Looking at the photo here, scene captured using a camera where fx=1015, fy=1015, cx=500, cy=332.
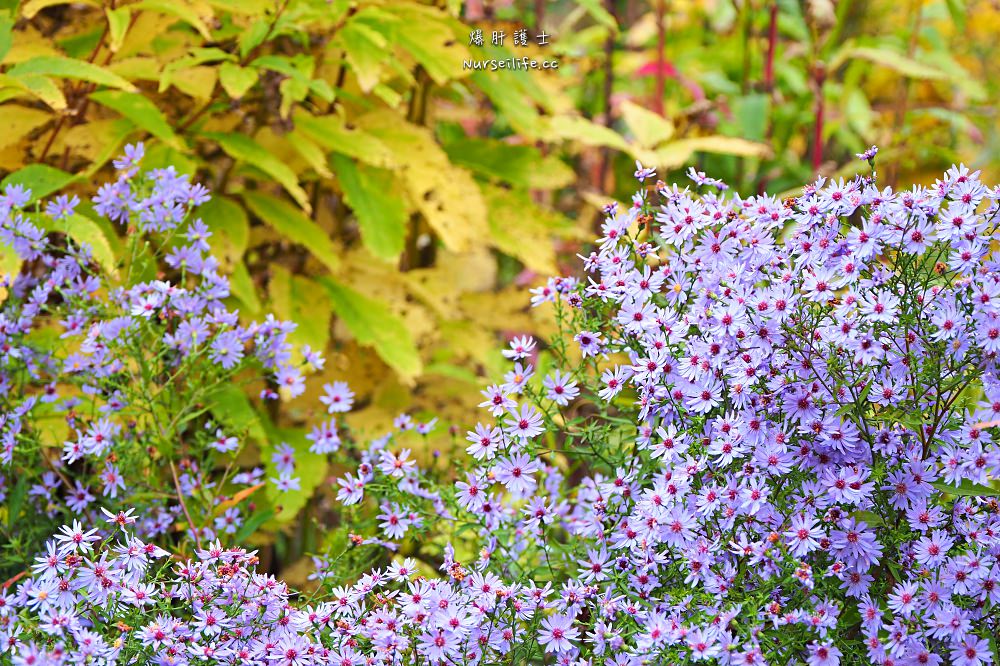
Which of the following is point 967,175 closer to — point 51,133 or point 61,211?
point 61,211

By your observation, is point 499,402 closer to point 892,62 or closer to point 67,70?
point 67,70

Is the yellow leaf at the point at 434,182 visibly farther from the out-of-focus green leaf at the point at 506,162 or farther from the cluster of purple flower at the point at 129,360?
the cluster of purple flower at the point at 129,360

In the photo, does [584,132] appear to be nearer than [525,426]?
No

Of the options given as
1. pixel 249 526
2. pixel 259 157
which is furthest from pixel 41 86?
pixel 249 526

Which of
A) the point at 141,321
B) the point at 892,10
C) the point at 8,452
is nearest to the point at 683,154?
the point at 141,321

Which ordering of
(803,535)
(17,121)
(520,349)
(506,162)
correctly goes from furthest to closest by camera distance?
(506,162) → (17,121) → (520,349) → (803,535)

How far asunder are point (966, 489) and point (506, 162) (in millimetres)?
1599

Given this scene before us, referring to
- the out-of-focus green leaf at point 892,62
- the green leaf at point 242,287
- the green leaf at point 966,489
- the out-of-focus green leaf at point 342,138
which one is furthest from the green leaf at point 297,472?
the out-of-focus green leaf at point 892,62

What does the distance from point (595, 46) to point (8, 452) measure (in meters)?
3.03

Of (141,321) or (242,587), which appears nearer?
(242,587)

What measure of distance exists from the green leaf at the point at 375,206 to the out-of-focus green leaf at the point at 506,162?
1.12ft

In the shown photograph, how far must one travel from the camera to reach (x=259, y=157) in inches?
78.4

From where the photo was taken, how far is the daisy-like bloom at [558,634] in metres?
1.27

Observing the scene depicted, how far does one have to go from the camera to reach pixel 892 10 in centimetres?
520
